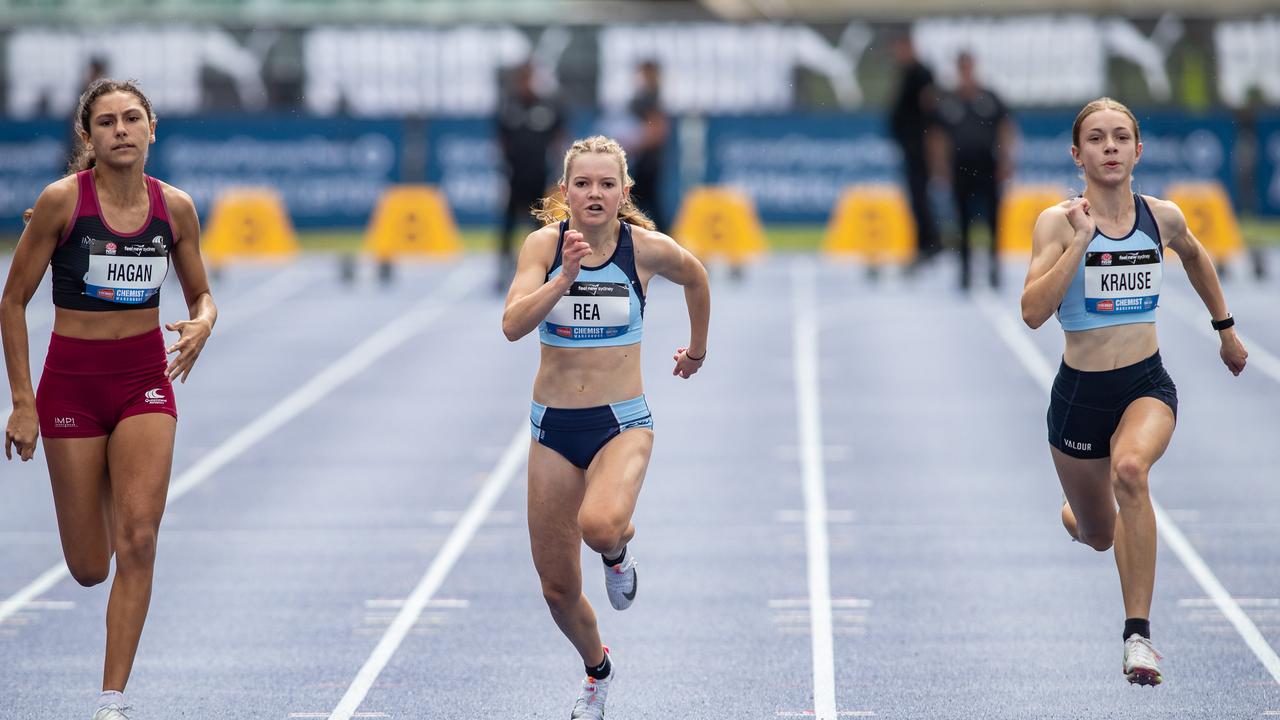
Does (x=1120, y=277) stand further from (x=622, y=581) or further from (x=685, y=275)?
(x=622, y=581)

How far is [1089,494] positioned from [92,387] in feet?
11.8

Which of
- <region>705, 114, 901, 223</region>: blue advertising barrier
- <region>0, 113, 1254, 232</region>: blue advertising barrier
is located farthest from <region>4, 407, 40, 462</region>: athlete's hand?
<region>705, 114, 901, 223</region>: blue advertising barrier

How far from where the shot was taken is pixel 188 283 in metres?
A: 6.58

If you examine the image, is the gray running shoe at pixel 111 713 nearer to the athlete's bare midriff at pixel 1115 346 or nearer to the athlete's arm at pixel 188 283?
the athlete's arm at pixel 188 283

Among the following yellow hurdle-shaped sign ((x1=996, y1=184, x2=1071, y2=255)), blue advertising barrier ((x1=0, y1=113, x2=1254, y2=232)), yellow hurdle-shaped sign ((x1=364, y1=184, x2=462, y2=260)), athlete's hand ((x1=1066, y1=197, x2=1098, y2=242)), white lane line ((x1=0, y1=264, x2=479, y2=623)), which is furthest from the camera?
blue advertising barrier ((x1=0, y1=113, x2=1254, y2=232))

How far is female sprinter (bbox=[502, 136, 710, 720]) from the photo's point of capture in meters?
6.32

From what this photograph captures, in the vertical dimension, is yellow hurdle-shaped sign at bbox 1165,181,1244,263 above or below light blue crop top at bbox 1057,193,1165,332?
below

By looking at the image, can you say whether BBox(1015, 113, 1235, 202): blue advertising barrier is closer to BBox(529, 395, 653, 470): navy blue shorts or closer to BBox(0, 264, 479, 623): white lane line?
BBox(0, 264, 479, 623): white lane line

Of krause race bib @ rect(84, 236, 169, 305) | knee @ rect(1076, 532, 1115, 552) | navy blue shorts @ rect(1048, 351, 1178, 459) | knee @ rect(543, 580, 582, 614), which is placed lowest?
knee @ rect(1076, 532, 1115, 552)

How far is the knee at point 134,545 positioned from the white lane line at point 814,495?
248cm

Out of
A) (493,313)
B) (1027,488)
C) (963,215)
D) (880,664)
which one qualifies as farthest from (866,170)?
(880,664)

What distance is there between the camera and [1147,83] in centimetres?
2398

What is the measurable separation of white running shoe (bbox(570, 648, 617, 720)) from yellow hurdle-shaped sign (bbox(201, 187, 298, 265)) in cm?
1424

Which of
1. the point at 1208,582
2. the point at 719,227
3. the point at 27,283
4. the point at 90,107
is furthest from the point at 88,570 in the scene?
the point at 719,227
